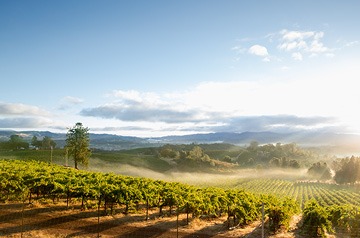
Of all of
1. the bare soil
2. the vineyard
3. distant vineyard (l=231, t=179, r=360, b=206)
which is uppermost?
the vineyard

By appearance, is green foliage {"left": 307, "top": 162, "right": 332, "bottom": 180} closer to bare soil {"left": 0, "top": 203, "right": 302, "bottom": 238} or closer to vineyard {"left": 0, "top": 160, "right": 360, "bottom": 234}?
vineyard {"left": 0, "top": 160, "right": 360, "bottom": 234}

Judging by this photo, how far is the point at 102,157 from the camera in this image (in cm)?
14638

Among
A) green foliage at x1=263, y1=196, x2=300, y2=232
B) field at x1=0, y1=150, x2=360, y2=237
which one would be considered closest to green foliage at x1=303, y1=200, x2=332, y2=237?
field at x1=0, y1=150, x2=360, y2=237

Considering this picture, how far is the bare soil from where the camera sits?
107 feet

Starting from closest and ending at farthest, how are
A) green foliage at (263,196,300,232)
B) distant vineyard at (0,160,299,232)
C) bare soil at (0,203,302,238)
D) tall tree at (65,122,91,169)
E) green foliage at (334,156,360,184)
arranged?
bare soil at (0,203,302,238) → green foliage at (263,196,300,232) → distant vineyard at (0,160,299,232) → tall tree at (65,122,91,169) → green foliage at (334,156,360,184)

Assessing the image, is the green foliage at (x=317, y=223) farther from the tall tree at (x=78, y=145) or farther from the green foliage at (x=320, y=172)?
the green foliage at (x=320, y=172)

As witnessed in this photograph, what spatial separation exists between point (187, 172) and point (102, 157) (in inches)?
1660

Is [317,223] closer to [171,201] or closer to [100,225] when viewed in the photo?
[171,201]

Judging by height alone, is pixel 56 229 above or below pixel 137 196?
below

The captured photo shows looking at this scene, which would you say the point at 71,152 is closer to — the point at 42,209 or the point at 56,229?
the point at 42,209

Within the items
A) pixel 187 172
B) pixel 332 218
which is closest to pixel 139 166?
pixel 187 172

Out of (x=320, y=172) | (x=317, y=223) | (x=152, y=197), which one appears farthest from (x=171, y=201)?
(x=320, y=172)

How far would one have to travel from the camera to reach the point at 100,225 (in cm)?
3491

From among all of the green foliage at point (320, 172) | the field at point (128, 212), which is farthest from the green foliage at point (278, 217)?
the green foliage at point (320, 172)
